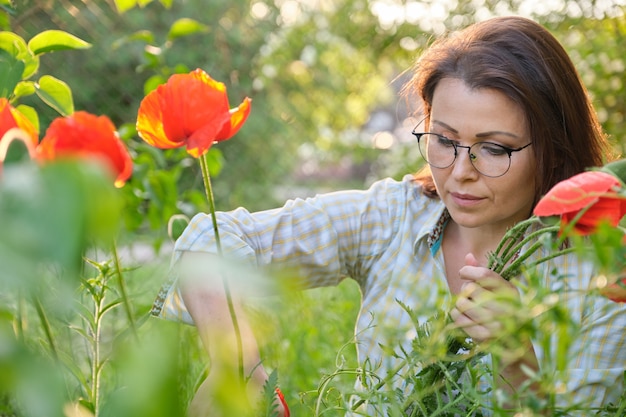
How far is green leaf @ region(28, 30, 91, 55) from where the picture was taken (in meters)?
0.77

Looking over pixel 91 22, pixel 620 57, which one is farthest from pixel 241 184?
pixel 620 57

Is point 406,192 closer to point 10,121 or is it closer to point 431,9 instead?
point 10,121

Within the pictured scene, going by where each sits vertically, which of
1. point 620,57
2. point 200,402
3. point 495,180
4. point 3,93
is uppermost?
point 620,57

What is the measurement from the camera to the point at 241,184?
13.2ft

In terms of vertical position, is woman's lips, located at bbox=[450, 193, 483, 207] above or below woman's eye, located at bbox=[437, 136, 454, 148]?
below

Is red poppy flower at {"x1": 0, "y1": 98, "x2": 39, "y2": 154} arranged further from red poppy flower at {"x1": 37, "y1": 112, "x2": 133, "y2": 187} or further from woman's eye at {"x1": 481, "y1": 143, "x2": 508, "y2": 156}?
woman's eye at {"x1": 481, "y1": 143, "x2": 508, "y2": 156}

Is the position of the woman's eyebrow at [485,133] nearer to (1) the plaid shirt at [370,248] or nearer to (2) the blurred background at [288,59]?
(1) the plaid shirt at [370,248]

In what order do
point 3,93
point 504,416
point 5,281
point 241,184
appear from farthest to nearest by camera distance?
point 241,184
point 3,93
point 504,416
point 5,281

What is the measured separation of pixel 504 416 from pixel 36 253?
318mm

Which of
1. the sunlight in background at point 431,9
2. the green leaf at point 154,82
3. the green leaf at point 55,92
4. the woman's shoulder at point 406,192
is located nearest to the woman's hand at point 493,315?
the green leaf at point 55,92

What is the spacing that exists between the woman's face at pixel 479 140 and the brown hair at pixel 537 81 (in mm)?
21

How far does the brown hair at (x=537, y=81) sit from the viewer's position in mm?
1140

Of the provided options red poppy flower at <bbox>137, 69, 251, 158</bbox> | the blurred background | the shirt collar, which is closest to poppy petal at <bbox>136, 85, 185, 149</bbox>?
red poppy flower at <bbox>137, 69, 251, 158</bbox>

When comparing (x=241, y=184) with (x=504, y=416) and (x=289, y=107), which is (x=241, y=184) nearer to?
(x=289, y=107)
